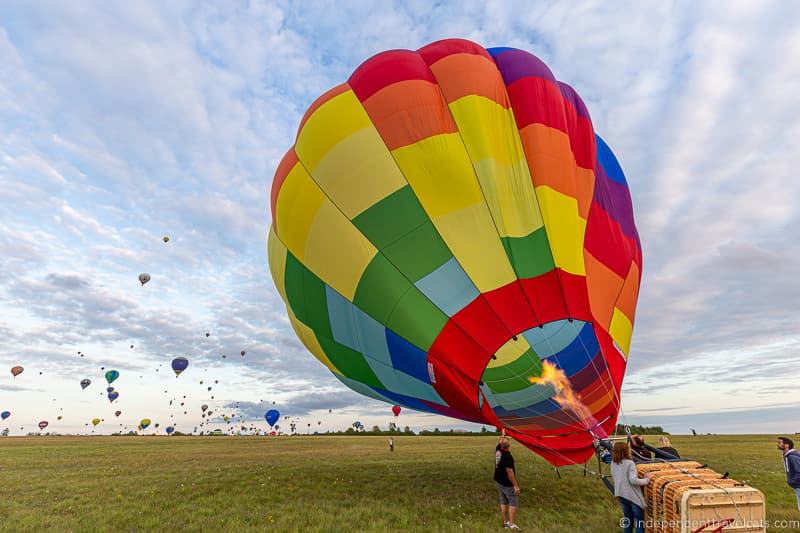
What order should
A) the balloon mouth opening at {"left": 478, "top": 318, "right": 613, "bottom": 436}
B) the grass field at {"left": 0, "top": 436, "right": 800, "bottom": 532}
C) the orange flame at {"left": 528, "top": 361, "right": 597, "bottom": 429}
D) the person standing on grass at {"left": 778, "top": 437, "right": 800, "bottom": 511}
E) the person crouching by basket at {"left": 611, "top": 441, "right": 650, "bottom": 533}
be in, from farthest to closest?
the orange flame at {"left": 528, "top": 361, "right": 597, "bottom": 429}
the balloon mouth opening at {"left": 478, "top": 318, "right": 613, "bottom": 436}
the grass field at {"left": 0, "top": 436, "right": 800, "bottom": 532}
the person standing on grass at {"left": 778, "top": 437, "right": 800, "bottom": 511}
the person crouching by basket at {"left": 611, "top": 441, "right": 650, "bottom": 533}

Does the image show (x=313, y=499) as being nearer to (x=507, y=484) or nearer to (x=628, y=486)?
(x=507, y=484)

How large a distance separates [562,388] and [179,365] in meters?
35.5

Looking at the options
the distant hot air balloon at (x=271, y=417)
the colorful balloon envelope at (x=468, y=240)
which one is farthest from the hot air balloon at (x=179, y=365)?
the colorful balloon envelope at (x=468, y=240)

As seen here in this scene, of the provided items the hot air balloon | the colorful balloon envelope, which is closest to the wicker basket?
the colorful balloon envelope

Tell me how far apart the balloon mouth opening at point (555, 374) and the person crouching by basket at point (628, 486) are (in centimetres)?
189

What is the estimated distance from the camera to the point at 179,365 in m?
36.8

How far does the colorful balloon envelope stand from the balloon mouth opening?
27mm

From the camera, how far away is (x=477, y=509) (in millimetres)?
8477

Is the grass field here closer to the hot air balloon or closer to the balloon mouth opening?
the balloon mouth opening

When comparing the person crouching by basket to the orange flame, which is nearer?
the person crouching by basket

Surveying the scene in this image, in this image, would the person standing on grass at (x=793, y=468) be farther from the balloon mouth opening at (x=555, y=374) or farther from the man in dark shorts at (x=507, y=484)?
the man in dark shorts at (x=507, y=484)

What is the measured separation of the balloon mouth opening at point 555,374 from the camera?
7855 mm

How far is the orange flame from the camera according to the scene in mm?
7989

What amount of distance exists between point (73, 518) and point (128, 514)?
88 centimetres
